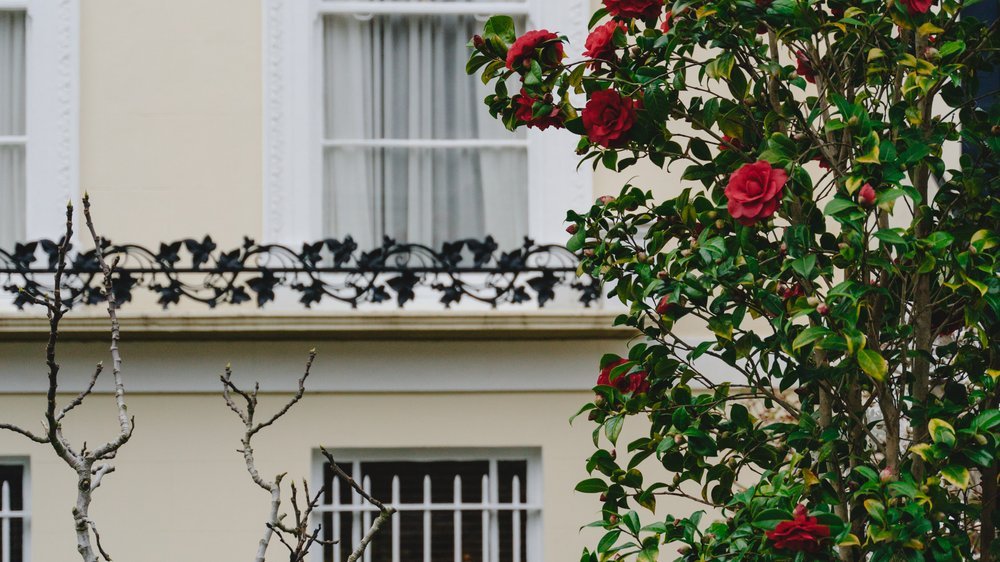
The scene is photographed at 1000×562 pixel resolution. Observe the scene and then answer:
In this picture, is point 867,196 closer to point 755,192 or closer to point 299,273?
point 755,192

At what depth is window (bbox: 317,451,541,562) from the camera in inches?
297

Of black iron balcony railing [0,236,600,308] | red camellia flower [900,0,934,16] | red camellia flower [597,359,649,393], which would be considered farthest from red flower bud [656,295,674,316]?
black iron balcony railing [0,236,600,308]

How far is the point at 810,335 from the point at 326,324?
3.87 meters

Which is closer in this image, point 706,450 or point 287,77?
point 706,450

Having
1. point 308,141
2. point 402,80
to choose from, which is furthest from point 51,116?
point 402,80

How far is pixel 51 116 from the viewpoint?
25.5 ft

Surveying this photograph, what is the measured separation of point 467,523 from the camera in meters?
7.60

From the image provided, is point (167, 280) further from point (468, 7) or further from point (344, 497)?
point (468, 7)

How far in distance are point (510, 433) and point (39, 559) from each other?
2644mm

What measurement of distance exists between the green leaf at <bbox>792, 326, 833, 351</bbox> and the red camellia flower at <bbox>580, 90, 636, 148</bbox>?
0.92 m

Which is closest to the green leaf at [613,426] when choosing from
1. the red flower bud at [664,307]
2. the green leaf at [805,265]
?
the red flower bud at [664,307]

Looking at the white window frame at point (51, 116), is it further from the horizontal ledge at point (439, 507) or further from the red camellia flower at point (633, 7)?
the red camellia flower at point (633, 7)

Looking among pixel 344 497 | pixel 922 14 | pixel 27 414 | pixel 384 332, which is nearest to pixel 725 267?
pixel 922 14

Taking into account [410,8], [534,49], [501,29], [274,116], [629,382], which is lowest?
[629,382]
